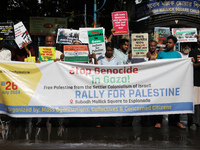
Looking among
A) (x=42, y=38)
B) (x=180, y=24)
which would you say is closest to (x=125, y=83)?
(x=180, y=24)

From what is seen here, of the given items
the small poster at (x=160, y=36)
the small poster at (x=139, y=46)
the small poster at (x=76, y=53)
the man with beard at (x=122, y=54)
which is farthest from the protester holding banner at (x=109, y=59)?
the small poster at (x=160, y=36)

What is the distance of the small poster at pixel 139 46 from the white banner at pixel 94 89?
1496 millimetres

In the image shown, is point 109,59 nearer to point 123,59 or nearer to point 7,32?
point 123,59

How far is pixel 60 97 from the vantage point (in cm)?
621

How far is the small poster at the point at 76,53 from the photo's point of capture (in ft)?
21.6

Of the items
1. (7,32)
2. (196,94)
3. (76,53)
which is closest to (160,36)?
(196,94)

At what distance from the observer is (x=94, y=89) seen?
628cm

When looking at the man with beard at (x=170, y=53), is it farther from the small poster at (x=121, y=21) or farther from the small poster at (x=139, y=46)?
the small poster at (x=121, y=21)

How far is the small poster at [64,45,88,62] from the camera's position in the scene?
6574 mm

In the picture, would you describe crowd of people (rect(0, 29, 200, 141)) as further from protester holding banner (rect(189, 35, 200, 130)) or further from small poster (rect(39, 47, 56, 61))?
small poster (rect(39, 47, 56, 61))

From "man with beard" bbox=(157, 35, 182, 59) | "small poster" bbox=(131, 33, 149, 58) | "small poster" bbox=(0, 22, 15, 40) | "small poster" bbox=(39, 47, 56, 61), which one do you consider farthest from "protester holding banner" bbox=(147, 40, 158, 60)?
"small poster" bbox=(0, 22, 15, 40)

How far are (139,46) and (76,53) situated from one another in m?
2.04

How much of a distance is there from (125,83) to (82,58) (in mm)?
1116

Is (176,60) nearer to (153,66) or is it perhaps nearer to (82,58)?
(153,66)
